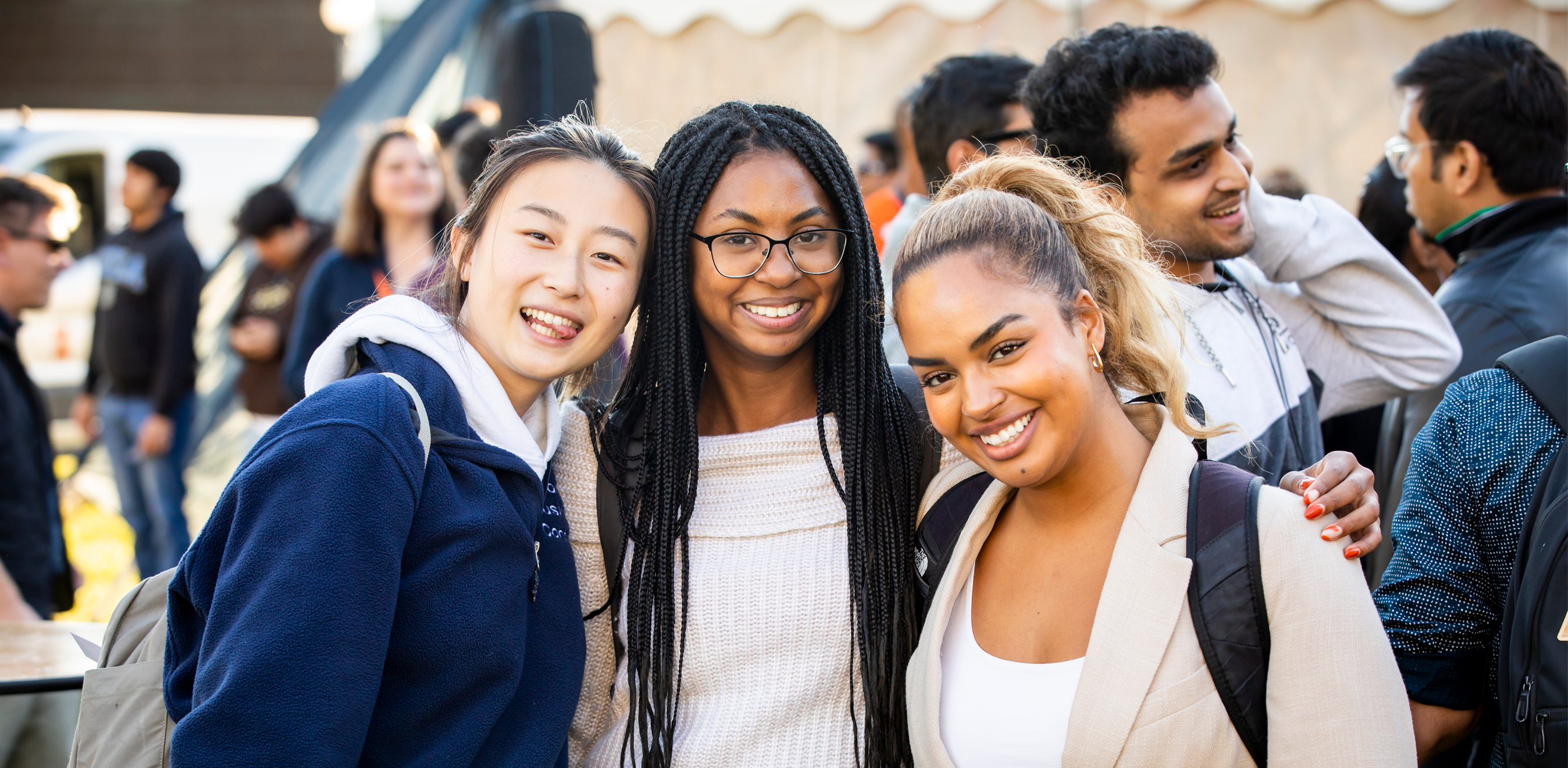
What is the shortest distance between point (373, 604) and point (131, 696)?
0.51 meters

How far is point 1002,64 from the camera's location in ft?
11.8

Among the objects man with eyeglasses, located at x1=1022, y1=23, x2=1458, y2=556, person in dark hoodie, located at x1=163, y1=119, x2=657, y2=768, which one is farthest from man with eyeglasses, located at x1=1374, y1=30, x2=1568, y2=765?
person in dark hoodie, located at x1=163, y1=119, x2=657, y2=768

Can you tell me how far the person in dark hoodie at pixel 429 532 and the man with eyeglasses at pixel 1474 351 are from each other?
1.38m

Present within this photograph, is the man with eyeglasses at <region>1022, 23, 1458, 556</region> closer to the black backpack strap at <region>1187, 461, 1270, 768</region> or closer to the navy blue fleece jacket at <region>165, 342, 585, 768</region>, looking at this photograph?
the black backpack strap at <region>1187, 461, 1270, 768</region>

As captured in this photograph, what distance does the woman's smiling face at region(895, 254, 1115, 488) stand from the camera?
1.73 m

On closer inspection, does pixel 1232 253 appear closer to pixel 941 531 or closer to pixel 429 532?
pixel 941 531

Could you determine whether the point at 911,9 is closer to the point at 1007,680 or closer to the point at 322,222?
the point at 322,222

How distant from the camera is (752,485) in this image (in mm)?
2172

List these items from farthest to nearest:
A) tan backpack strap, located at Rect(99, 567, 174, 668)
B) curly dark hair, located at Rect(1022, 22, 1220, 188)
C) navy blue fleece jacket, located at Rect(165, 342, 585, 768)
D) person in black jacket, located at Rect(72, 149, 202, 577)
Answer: person in black jacket, located at Rect(72, 149, 202, 577) < curly dark hair, located at Rect(1022, 22, 1220, 188) < tan backpack strap, located at Rect(99, 567, 174, 668) < navy blue fleece jacket, located at Rect(165, 342, 585, 768)

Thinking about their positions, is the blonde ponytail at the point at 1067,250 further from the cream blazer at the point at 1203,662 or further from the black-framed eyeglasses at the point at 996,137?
the black-framed eyeglasses at the point at 996,137

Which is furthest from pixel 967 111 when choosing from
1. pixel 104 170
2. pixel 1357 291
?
pixel 104 170

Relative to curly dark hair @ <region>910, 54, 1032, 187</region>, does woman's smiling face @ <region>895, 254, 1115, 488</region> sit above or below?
below

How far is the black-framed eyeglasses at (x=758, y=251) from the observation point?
6.89 ft

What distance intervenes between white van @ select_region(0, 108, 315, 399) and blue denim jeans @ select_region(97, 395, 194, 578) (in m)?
4.04
